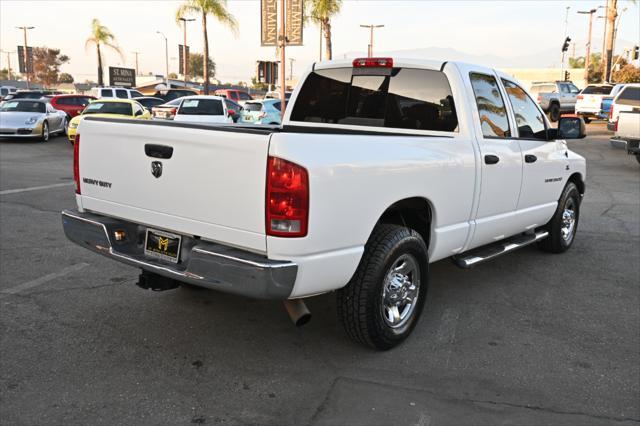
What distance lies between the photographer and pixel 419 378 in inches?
140

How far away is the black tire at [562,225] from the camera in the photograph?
6242mm

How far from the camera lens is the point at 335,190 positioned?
3195mm

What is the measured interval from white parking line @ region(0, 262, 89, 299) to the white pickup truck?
1242mm

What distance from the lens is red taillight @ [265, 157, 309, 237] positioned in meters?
3.02

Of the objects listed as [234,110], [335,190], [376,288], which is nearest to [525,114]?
[376,288]

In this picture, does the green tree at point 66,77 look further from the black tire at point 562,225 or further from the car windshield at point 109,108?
the black tire at point 562,225

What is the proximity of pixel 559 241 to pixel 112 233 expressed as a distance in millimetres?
4778

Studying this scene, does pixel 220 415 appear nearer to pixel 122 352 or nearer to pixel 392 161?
pixel 122 352

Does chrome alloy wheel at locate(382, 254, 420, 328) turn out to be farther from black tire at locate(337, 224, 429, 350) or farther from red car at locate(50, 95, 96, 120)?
red car at locate(50, 95, 96, 120)

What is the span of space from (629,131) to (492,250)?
10103 mm

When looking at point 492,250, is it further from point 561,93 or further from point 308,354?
point 561,93

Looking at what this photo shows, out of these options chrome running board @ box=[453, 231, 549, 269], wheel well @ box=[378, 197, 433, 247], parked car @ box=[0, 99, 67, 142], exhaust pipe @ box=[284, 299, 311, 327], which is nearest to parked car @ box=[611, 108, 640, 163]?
chrome running board @ box=[453, 231, 549, 269]

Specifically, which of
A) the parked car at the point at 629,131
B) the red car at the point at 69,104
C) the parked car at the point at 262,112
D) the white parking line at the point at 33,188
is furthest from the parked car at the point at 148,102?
the parked car at the point at 629,131

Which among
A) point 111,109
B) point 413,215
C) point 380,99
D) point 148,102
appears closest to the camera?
point 413,215
